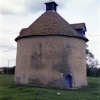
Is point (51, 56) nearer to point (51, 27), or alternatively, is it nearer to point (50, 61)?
point (50, 61)

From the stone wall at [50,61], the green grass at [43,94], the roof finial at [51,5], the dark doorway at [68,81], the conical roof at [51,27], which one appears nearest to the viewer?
the green grass at [43,94]

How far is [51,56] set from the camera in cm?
3011

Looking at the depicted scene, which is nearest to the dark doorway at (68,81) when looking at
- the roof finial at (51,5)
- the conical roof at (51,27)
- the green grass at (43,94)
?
the green grass at (43,94)

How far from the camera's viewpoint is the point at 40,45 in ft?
100

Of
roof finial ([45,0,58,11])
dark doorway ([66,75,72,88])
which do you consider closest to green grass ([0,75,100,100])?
dark doorway ([66,75,72,88])

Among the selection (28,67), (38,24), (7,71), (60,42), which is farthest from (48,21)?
(7,71)

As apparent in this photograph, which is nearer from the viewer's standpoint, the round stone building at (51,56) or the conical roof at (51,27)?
the round stone building at (51,56)

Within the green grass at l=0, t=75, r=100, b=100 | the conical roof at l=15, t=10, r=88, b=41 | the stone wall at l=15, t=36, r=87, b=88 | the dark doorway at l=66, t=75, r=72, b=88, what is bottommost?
the green grass at l=0, t=75, r=100, b=100

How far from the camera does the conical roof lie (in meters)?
30.7

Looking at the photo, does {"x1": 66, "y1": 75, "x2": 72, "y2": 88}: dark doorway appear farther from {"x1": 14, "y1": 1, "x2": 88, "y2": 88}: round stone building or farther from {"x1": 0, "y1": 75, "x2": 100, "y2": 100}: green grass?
{"x1": 0, "y1": 75, "x2": 100, "y2": 100}: green grass

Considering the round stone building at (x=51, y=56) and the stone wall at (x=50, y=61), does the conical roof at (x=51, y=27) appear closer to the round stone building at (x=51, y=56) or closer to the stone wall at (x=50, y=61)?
the round stone building at (x=51, y=56)

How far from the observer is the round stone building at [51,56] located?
98.2ft

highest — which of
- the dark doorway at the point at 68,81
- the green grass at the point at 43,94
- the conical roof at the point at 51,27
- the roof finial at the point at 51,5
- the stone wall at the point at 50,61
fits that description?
the roof finial at the point at 51,5

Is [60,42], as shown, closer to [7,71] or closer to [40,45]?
[40,45]
